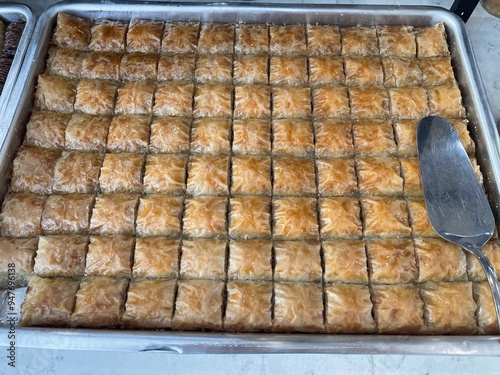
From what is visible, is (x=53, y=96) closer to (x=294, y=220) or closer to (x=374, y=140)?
(x=294, y=220)

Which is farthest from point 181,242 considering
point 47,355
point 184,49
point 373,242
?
point 184,49

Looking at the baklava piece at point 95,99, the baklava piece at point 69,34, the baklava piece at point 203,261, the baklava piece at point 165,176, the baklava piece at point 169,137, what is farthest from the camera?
the baklava piece at point 69,34

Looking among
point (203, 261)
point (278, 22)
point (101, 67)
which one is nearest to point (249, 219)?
point (203, 261)

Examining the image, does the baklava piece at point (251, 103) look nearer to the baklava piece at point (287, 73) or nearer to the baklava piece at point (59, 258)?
the baklava piece at point (287, 73)

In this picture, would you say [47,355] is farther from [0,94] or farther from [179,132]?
[0,94]

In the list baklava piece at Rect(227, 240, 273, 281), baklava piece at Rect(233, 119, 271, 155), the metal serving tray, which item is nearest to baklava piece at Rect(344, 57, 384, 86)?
the metal serving tray

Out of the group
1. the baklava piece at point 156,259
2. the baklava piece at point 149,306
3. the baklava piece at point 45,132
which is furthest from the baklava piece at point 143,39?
the baklava piece at point 149,306

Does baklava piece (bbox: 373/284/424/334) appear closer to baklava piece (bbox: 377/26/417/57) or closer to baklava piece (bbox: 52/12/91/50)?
baklava piece (bbox: 377/26/417/57)

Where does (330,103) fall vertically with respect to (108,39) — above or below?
below
